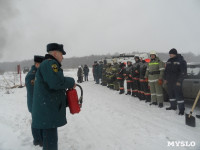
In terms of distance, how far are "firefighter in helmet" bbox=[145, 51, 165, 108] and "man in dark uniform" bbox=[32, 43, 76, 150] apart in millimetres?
4665

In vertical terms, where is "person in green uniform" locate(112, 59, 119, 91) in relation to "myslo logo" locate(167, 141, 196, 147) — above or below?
above

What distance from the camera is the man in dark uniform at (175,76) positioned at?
18.1 feet

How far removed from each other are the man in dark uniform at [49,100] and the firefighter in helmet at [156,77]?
466 cm

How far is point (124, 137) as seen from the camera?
4066 mm

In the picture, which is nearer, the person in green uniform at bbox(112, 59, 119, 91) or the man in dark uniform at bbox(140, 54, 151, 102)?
the man in dark uniform at bbox(140, 54, 151, 102)

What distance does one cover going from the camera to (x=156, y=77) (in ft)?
21.7

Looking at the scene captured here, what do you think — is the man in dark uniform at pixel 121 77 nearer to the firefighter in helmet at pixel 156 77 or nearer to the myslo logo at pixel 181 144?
the firefighter in helmet at pixel 156 77

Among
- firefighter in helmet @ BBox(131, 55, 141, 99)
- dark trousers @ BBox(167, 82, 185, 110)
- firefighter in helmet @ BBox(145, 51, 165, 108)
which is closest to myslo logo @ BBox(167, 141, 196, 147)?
dark trousers @ BBox(167, 82, 185, 110)

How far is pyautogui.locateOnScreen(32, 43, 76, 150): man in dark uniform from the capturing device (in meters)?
2.43

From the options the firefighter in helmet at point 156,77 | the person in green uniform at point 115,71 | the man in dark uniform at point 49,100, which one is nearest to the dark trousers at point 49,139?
the man in dark uniform at point 49,100

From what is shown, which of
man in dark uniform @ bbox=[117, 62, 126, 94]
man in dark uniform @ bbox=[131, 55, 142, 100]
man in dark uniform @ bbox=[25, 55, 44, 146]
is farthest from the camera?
man in dark uniform @ bbox=[117, 62, 126, 94]

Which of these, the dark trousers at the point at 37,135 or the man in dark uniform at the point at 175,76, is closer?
the dark trousers at the point at 37,135

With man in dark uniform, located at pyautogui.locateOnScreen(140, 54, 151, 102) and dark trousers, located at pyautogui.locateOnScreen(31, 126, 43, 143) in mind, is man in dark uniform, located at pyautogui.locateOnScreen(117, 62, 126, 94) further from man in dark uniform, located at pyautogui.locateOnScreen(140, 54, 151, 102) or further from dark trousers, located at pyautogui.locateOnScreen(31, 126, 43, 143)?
dark trousers, located at pyautogui.locateOnScreen(31, 126, 43, 143)

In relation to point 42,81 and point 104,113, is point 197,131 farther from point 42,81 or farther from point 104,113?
point 42,81
